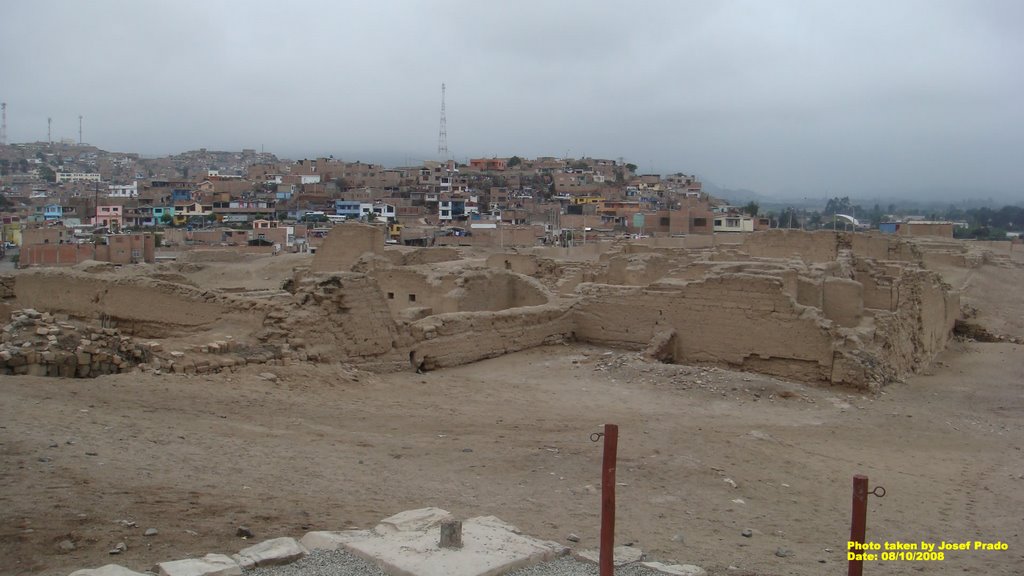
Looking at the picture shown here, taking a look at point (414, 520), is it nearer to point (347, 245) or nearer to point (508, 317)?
point (508, 317)

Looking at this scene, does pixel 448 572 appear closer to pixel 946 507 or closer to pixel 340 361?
pixel 946 507

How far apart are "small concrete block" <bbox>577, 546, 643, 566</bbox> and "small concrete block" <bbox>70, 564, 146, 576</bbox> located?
254cm

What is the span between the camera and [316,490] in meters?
6.79

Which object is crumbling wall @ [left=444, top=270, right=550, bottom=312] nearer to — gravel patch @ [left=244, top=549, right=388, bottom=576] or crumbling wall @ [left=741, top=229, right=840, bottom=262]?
crumbling wall @ [left=741, top=229, right=840, bottom=262]

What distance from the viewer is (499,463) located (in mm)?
8219

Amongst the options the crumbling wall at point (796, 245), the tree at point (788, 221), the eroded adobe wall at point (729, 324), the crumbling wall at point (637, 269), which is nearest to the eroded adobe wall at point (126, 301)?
the eroded adobe wall at point (729, 324)

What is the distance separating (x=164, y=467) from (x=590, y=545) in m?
Answer: 3.45

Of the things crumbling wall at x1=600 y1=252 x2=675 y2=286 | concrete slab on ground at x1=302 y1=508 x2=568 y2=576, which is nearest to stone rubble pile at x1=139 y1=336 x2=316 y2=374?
concrete slab on ground at x1=302 y1=508 x2=568 y2=576

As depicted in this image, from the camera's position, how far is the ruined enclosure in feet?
40.5

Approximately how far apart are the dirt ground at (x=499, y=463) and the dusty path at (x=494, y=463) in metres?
0.03

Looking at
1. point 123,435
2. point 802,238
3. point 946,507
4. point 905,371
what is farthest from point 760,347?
point 802,238

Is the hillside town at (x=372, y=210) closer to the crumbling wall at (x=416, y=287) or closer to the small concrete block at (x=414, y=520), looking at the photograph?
the crumbling wall at (x=416, y=287)

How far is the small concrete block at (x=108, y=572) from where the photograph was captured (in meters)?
4.50

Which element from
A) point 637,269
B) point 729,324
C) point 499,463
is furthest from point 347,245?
point 499,463
